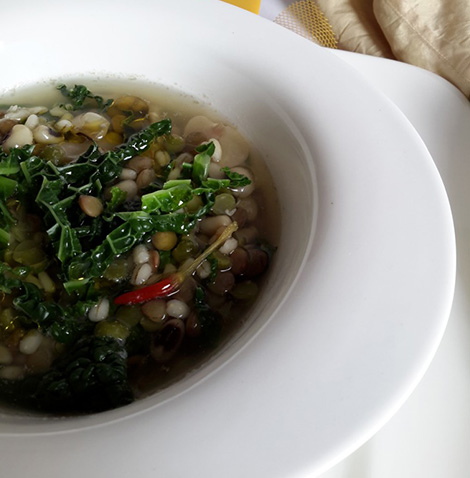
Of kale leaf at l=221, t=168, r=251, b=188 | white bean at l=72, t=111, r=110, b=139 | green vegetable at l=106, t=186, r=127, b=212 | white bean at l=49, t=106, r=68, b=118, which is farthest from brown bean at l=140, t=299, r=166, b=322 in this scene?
white bean at l=49, t=106, r=68, b=118

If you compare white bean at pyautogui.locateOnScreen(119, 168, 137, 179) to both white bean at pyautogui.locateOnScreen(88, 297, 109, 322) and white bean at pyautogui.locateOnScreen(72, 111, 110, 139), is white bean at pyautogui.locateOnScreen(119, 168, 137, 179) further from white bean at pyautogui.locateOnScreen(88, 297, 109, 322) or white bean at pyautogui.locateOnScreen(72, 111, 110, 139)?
white bean at pyautogui.locateOnScreen(88, 297, 109, 322)

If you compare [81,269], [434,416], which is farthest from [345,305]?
[81,269]

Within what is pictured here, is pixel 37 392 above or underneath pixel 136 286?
underneath

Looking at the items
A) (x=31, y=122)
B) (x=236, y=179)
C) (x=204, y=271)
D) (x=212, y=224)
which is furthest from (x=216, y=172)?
(x=31, y=122)

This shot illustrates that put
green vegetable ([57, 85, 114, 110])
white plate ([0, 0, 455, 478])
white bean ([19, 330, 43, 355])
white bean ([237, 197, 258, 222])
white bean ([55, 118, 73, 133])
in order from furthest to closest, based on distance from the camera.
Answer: green vegetable ([57, 85, 114, 110]) < white bean ([55, 118, 73, 133]) < white bean ([237, 197, 258, 222]) < white bean ([19, 330, 43, 355]) < white plate ([0, 0, 455, 478])

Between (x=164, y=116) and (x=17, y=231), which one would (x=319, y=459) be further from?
(x=164, y=116)

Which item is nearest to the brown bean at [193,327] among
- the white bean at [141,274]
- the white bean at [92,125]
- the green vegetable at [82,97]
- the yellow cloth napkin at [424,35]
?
the white bean at [141,274]
